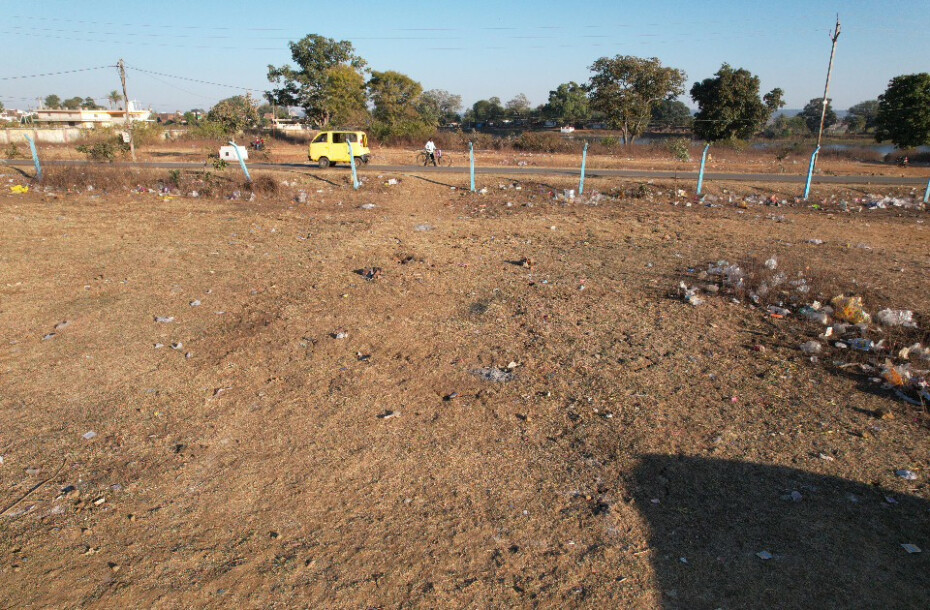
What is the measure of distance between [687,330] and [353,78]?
37.0 meters

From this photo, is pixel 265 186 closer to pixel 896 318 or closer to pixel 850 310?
pixel 850 310

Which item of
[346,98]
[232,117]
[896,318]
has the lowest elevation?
[896,318]

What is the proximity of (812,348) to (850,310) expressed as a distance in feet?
3.43

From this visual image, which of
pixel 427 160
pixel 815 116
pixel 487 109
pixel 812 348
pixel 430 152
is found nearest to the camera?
pixel 812 348

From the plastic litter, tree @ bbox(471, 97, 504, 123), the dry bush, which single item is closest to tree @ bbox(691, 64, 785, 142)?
the dry bush

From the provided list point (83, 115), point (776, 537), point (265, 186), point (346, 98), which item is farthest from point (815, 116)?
point (83, 115)

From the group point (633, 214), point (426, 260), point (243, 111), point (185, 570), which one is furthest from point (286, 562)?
point (243, 111)

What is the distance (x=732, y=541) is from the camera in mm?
2799

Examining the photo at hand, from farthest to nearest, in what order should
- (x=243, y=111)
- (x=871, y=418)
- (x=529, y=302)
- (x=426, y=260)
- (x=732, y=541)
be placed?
1. (x=243, y=111)
2. (x=426, y=260)
3. (x=529, y=302)
4. (x=871, y=418)
5. (x=732, y=541)

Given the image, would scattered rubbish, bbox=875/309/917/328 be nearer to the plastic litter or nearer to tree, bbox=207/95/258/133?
the plastic litter

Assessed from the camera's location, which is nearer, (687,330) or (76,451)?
(76,451)

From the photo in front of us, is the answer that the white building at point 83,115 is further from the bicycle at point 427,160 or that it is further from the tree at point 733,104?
the tree at point 733,104

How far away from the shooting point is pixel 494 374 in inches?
180

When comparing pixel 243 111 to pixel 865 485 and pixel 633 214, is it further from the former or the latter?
→ pixel 865 485
